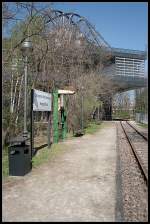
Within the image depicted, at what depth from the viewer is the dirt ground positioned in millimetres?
6211

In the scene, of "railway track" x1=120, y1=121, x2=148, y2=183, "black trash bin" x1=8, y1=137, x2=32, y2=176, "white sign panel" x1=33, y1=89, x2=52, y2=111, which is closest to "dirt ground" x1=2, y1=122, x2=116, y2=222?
"black trash bin" x1=8, y1=137, x2=32, y2=176

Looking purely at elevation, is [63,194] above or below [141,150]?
above

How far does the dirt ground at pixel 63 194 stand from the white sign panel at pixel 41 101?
2.40m

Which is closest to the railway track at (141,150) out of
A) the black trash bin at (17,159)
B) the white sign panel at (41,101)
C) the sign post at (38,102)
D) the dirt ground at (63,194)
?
the dirt ground at (63,194)

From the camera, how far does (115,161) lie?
13125 millimetres

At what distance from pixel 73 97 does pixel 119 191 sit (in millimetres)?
19279

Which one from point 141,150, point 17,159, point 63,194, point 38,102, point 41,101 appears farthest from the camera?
point 141,150

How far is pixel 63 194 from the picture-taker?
7.73m

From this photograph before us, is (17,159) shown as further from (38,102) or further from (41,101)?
(41,101)

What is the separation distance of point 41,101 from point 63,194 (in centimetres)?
709

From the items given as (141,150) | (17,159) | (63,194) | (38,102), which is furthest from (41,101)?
(63,194)

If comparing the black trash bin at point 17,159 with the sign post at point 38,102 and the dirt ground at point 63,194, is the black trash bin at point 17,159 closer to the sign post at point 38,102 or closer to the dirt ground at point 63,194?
the dirt ground at point 63,194

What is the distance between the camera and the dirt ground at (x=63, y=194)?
6.21m

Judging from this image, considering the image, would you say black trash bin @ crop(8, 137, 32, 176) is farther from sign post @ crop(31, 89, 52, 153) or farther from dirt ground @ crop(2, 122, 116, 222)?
sign post @ crop(31, 89, 52, 153)
